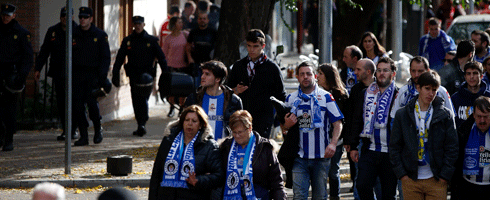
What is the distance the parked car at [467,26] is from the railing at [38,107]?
27.3ft

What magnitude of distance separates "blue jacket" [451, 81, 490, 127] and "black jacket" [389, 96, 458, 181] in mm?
1647

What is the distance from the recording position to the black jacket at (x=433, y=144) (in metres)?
7.20

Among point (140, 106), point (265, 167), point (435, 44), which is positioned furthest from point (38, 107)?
point (265, 167)

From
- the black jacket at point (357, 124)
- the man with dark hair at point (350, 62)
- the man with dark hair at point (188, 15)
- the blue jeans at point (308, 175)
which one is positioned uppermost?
the man with dark hair at point (188, 15)

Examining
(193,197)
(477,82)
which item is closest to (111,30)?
(477,82)

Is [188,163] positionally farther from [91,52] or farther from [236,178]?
[91,52]

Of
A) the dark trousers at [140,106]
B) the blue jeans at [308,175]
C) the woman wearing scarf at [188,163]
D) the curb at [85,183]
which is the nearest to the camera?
the woman wearing scarf at [188,163]

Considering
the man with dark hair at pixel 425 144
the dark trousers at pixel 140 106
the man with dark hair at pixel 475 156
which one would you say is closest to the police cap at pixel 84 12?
the dark trousers at pixel 140 106

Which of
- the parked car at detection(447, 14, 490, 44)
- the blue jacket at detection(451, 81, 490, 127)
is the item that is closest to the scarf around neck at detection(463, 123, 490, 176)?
the blue jacket at detection(451, 81, 490, 127)

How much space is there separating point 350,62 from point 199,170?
4.24 meters

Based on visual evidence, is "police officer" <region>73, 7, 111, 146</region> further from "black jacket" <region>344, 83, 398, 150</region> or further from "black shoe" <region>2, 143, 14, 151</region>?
"black jacket" <region>344, 83, 398, 150</region>

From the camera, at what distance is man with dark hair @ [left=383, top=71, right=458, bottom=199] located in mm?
7211

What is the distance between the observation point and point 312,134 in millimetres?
8023

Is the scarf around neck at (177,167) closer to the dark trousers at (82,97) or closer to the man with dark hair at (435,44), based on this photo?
the dark trousers at (82,97)
